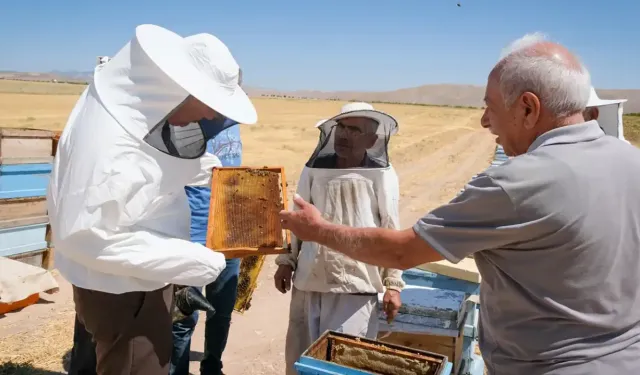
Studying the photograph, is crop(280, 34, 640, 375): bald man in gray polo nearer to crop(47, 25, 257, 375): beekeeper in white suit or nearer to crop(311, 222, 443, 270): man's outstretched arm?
crop(311, 222, 443, 270): man's outstretched arm

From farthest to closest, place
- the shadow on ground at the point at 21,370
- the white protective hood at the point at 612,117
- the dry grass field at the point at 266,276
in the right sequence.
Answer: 1. the white protective hood at the point at 612,117
2. the dry grass field at the point at 266,276
3. the shadow on ground at the point at 21,370

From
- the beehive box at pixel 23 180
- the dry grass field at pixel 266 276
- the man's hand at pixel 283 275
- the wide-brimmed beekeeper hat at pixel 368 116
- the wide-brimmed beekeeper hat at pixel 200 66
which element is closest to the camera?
the wide-brimmed beekeeper hat at pixel 200 66

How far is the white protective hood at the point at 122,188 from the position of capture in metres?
2.29

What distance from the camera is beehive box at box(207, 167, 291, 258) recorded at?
3072mm

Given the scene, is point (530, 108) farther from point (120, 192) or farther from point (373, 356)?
point (120, 192)

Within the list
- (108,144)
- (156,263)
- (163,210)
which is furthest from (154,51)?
(156,263)

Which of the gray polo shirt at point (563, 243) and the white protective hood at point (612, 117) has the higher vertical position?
the white protective hood at point (612, 117)

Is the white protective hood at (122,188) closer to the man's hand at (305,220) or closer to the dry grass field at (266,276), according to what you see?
the man's hand at (305,220)

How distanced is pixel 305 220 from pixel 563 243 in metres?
1.14

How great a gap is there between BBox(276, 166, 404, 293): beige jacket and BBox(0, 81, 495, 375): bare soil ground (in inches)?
69.2

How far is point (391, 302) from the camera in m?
3.36

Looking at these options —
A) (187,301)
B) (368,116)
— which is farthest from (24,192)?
(368,116)

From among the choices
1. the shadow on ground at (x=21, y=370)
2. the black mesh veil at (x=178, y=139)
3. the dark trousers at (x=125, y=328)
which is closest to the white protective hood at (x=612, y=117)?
the black mesh veil at (x=178, y=139)

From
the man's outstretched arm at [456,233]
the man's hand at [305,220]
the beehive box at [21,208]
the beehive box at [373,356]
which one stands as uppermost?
the man's outstretched arm at [456,233]
